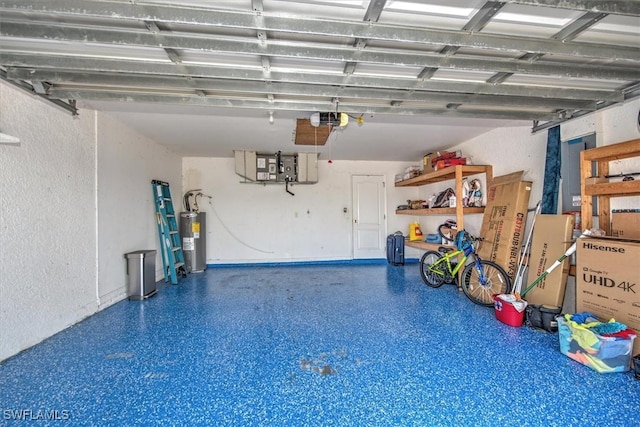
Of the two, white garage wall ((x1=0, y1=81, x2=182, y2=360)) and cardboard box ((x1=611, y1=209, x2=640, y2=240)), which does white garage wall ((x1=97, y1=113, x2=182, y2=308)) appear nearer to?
white garage wall ((x1=0, y1=81, x2=182, y2=360))

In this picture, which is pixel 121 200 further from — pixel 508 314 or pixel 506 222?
pixel 506 222

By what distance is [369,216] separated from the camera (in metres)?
6.28

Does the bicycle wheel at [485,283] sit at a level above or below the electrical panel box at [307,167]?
below

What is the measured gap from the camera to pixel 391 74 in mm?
2242

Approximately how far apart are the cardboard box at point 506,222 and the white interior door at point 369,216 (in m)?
2.52

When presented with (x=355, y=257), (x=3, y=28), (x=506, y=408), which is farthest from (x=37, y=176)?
(x=355, y=257)

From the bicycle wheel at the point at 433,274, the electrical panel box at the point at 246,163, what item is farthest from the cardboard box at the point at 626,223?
the electrical panel box at the point at 246,163

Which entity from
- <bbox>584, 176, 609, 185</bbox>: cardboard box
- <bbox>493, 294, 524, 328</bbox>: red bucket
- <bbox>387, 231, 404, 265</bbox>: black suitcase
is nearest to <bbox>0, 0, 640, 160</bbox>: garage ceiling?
<bbox>584, 176, 609, 185</bbox>: cardboard box

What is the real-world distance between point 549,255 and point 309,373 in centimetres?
278

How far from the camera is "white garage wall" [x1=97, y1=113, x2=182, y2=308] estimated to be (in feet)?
10.7

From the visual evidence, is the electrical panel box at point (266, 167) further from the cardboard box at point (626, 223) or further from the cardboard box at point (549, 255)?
the cardboard box at point (626, 223)

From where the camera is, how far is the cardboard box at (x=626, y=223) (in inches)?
93.6

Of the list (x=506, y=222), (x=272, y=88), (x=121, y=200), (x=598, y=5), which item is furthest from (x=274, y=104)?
(x=506, y=222)

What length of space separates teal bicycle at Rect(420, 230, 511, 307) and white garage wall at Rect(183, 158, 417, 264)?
213cm
